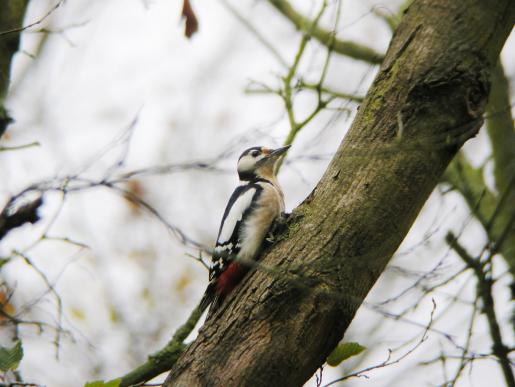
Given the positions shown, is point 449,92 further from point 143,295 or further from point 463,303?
point 143,295

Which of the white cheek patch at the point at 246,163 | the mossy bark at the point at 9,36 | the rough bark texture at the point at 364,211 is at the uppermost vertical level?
the white cheek patch at the point at 246,163

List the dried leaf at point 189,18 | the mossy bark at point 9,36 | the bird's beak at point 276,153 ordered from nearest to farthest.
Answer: the mossy bark at point 9,36 < the dried leaf at point 189,18 < the bird's beak at point 276,153

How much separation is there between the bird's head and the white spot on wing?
72 centimetres

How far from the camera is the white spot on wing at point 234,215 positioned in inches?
172

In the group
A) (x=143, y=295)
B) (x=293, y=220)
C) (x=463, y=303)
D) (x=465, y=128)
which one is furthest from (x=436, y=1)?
(x=143, y=295)

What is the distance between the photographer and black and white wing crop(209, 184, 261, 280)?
4.07 metres

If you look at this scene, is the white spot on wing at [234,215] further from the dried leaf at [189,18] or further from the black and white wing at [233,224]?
the dried leaf at [189,18]

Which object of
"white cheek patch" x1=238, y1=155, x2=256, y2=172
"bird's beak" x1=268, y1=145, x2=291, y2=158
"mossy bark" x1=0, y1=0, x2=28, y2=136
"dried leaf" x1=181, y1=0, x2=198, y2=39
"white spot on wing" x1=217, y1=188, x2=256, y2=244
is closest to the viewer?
"mossy bark" x1=0, y1=0, x2=28, y2=136

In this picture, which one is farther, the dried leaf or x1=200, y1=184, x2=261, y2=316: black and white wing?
x1=200, y1=184, x2=261, y2=316: black and white wing

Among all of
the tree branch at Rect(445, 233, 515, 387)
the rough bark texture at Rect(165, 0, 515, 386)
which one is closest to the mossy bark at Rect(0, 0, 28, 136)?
the rough bark texture at Rect(165, 0, 515, 386)

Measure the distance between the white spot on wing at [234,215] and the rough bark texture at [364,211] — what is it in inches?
50.4

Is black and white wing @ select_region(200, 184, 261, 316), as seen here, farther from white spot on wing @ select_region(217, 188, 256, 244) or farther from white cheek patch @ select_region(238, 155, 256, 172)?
white cheek patch @ select_region(238, 155, 256, 172)

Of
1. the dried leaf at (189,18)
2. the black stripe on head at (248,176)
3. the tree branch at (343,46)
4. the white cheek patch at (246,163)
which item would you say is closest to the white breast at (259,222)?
the black stripe on head at (248,176)

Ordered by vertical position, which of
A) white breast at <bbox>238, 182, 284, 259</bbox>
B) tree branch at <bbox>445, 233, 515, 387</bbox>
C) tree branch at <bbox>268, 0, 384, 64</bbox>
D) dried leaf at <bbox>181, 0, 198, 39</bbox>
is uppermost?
tree branch at <bbox>268, 0, 384, 64</bbox>
